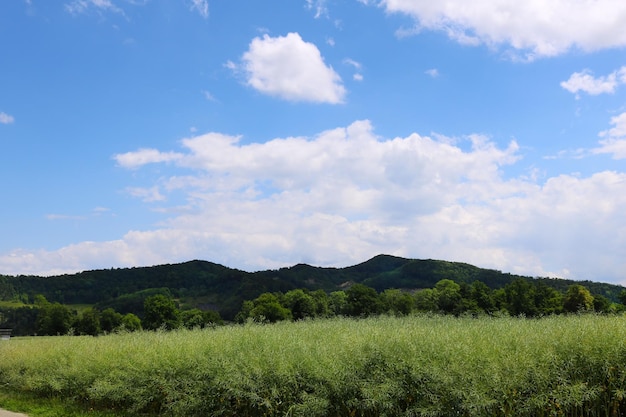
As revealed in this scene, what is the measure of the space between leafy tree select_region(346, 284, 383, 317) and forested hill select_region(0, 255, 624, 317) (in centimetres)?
4838

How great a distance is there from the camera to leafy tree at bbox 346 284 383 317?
6125cm

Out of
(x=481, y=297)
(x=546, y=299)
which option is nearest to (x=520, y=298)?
(x=546, y=299)

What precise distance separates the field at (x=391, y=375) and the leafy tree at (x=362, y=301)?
4516cm

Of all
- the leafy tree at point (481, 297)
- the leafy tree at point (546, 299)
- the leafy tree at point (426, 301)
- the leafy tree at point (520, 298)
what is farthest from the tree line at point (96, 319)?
the leafy tree at point (546, 299)

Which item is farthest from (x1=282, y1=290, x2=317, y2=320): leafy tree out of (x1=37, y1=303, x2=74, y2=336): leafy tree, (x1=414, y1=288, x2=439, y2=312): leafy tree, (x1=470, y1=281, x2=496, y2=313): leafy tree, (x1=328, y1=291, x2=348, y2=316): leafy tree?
(x1=37, y1=303, x2=74, y2=336): leafy tree

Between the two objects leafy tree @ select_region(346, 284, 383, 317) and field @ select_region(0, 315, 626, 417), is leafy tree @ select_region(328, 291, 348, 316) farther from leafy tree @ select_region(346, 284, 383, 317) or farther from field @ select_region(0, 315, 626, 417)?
field @ select_region(0, 315, 626, 417)

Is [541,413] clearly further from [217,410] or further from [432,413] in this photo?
[217,410]

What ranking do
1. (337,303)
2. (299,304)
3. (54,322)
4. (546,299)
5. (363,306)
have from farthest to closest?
1. (337,303)
2. (54,322)
3. (299,304)
4. (363,306)
5. (546,299)

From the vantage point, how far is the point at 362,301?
206 ft

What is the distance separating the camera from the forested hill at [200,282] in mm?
119625

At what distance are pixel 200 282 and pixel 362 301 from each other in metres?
84.9

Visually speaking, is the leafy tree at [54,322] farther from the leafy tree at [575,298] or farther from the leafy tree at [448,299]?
the leafy tree at [575,298]

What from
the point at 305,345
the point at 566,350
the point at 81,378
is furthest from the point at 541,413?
the point at 81,378

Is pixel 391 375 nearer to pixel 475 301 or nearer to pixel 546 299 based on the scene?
pixel 475 301
